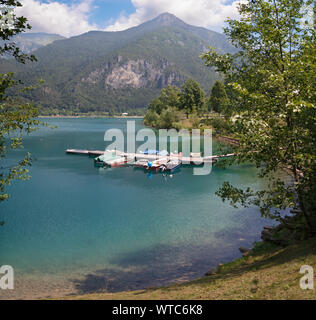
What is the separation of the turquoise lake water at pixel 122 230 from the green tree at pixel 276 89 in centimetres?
586

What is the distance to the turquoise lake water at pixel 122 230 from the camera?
51.1ft

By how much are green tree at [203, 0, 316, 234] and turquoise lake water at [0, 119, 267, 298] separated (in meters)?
5.86

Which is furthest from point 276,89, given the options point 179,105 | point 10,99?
point 179,105

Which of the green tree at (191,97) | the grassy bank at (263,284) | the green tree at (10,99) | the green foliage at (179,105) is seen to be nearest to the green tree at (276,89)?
the grassy bank at (263,284)

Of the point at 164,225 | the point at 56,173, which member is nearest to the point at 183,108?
the point at 56,173

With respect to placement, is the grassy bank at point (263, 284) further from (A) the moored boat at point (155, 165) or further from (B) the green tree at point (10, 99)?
(A) the moored boat at point (155, 165)

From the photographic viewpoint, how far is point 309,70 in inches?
420

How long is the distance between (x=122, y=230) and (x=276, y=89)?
14221 millimetres

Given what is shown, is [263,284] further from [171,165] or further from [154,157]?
[154,157]
